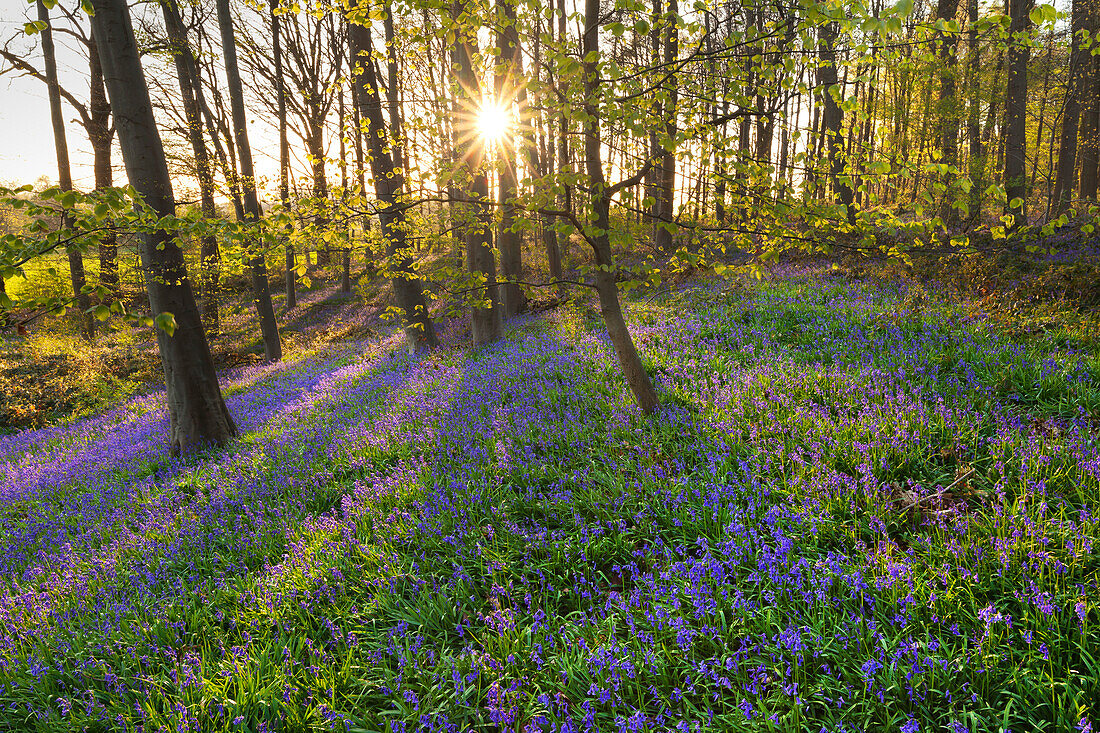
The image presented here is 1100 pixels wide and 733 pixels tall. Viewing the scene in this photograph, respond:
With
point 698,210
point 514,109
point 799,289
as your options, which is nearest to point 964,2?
point 799,289

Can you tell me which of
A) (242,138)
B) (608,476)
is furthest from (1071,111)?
(242,138)

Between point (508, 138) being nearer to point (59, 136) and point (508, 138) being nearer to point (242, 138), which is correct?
point (242, 138)

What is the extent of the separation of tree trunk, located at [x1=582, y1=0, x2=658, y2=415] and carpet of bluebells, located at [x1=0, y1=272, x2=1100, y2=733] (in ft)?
1.38

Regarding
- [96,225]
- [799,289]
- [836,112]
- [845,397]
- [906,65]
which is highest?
[836,112]

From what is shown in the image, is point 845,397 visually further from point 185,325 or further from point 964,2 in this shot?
point 964,2

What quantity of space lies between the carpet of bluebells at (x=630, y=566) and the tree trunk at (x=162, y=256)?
1.40m

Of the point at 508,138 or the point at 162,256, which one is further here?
the point at 162,256

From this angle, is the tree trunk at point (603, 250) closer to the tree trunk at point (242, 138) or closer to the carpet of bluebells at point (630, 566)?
the carpet of bluebells at point (630, 566)

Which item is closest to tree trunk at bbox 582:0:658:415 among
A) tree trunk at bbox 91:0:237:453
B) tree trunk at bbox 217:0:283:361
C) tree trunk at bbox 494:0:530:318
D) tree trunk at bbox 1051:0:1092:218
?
tree trunk at bbox 494:0:530:318

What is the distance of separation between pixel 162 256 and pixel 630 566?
7.55 m

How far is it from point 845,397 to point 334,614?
Result: 4.68 m

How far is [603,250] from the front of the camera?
193 inches

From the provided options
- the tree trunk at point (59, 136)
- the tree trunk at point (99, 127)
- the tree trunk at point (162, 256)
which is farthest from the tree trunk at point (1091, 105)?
the tree trunk at point (59, 136)

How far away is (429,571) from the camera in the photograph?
A: 3674mm
